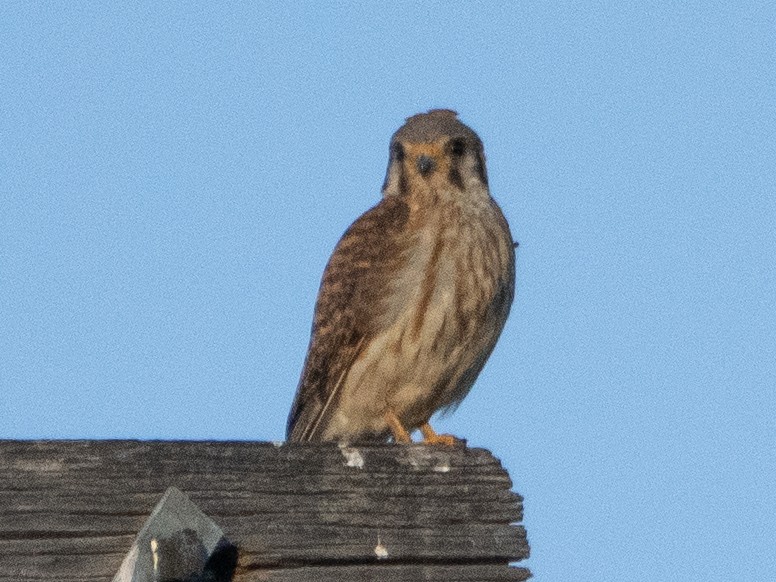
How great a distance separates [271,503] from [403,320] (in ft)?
10.7

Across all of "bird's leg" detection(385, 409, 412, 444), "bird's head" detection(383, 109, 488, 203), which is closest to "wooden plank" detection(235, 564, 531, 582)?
"bird's leg" detection(385, 409, 412, 444)

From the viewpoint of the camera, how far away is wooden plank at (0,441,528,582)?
2783 millimetres

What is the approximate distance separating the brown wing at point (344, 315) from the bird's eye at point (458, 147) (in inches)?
25.9

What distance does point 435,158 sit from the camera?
7.04m

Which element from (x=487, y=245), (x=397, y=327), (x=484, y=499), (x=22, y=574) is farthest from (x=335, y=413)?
(x=22, y=574)

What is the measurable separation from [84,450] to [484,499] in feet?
2.61

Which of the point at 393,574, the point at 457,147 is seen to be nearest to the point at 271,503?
the point at 393,574

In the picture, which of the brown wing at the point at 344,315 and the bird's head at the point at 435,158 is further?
the bird's head at the point at 435,158

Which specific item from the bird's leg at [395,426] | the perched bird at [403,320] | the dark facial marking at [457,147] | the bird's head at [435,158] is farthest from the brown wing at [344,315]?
the dark facial marking at [457,147]

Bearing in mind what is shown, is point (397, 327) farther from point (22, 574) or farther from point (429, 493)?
point (22, 574)

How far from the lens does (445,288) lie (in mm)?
6234

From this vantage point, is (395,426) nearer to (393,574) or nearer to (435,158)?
(435,158)

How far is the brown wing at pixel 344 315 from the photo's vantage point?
6.33 metres

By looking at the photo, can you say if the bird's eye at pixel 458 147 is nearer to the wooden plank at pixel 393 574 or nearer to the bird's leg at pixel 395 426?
the bird's leg at pixel 395 426
